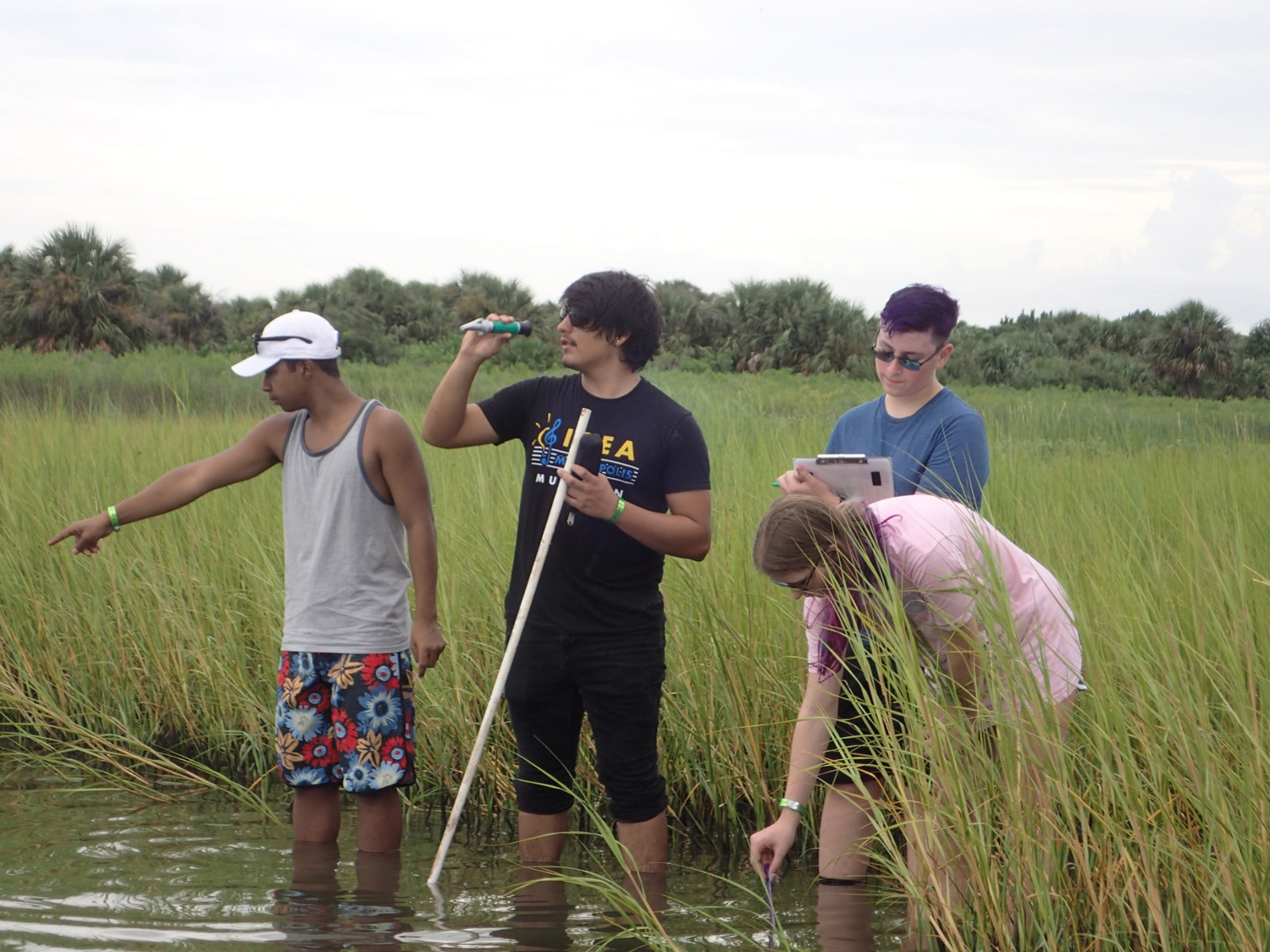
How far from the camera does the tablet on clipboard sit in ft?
10.7

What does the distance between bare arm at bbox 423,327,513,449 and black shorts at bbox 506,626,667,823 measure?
2.03 feet

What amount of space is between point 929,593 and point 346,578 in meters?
1.78

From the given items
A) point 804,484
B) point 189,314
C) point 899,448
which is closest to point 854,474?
point 804,484

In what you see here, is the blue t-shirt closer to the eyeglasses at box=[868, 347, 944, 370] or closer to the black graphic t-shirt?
the eyeglasses at box=[868, 347, 944, 370]

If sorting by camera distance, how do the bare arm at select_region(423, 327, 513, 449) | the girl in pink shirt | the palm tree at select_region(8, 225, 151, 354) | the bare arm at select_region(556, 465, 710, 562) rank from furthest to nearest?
the palm tree at select_region(8, 225, 151, 354), the bare arm at select_region(423, 327, 513, 449), the bare arm at select_region(556, 465, 710, 562), the girl in pink shirt

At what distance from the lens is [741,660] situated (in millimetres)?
4340

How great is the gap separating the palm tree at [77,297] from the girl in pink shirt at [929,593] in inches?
704

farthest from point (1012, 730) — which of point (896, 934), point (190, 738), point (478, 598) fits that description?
point (190, 738)

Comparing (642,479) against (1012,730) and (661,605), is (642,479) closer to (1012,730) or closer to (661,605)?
(661,605)

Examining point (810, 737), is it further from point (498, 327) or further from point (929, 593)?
point (498, 327)

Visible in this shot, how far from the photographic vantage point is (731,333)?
2142 centimetres

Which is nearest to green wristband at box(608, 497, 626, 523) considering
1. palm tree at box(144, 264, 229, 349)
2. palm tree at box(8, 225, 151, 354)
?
palm tree at box(8, 225, 151, 354)

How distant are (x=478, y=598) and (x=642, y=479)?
5.89ft

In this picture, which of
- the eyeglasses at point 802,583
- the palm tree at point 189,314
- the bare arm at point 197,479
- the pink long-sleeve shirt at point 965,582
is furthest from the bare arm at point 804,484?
the palm tree at point 189,314
